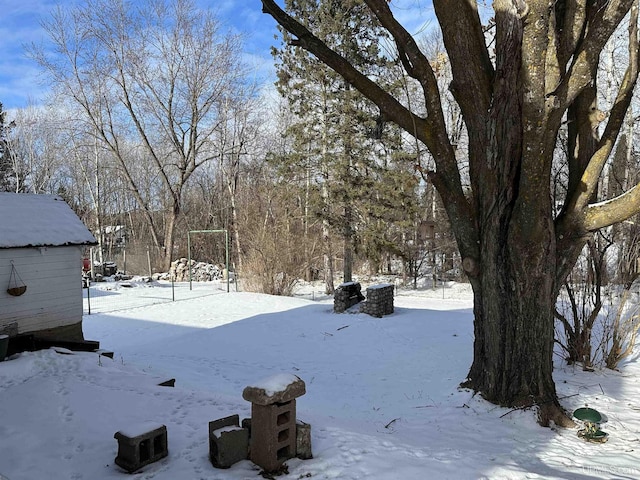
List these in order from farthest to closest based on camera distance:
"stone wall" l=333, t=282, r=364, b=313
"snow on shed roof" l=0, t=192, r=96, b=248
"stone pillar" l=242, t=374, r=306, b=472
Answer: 1. "stone wall" l=333, t=282, r=364, b=313
2. "snow on shed roof" l=0, t=192, r=96, b=248
3. "stone pillar" l=242, t=374, r=306, b=472

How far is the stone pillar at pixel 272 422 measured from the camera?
3.26m

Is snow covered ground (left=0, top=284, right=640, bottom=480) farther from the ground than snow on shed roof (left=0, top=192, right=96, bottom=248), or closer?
closer

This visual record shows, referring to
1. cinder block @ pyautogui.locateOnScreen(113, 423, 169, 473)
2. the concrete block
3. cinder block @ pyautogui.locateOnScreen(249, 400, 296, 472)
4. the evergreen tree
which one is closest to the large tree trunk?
the concrete block

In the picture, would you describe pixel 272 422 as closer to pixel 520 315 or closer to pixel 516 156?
pixel 520 315

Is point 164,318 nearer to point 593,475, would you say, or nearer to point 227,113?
point 593,475

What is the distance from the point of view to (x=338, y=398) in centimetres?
657

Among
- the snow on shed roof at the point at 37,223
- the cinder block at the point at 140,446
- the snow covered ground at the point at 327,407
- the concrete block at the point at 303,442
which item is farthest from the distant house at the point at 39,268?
the concrete block at the point at 303,442

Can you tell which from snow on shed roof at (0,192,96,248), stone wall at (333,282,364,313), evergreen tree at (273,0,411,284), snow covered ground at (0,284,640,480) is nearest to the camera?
snow covered ground at (0,284,640,480)

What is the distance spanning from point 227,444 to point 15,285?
5674 millimetres

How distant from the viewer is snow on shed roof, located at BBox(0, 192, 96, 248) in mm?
7261

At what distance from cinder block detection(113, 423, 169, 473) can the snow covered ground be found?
81mm

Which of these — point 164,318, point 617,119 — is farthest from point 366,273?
point 617,119

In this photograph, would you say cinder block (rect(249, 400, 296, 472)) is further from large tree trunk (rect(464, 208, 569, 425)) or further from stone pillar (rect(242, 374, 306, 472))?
large tree trunk (rect(464, 208, 569, 425))

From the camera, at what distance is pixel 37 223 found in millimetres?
7797
